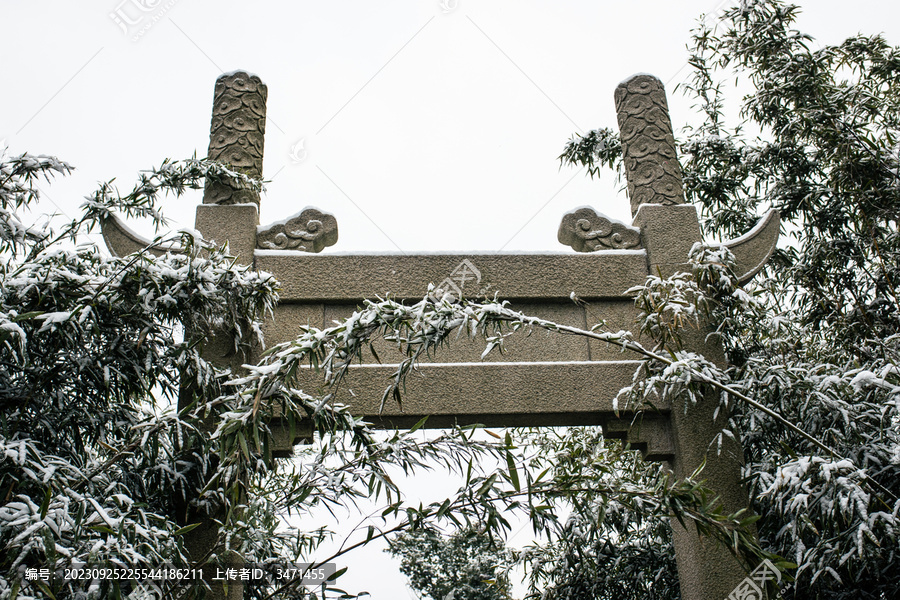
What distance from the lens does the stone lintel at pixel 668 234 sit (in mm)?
4148

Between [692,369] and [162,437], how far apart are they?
2193 mm

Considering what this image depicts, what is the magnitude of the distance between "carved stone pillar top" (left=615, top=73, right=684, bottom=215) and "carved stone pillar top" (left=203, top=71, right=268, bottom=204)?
2242 mm

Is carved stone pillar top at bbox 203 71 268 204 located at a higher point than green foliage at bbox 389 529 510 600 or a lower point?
higher

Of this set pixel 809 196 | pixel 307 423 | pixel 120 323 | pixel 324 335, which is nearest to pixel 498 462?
pixel 324 335

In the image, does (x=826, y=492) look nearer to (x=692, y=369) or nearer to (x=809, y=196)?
(x=692, y=369)

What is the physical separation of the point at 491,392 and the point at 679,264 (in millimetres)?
1329

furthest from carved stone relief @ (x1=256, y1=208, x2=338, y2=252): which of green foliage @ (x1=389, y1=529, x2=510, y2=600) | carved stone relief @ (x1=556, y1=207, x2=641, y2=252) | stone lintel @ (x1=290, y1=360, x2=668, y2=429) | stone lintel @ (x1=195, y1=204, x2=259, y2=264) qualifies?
green foliage @ (x1=389, y1=529, x2=510, y2=600)

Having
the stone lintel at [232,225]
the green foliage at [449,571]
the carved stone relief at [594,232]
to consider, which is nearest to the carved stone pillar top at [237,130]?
the stone lintel at [232,225]

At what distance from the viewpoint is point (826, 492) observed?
2.94 meters

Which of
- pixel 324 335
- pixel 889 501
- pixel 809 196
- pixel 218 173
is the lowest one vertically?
pixel 889 501

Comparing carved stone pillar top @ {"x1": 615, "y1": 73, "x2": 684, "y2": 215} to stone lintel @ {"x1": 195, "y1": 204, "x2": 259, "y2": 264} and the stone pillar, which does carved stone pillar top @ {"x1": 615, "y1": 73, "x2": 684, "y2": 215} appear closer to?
the stone pillar

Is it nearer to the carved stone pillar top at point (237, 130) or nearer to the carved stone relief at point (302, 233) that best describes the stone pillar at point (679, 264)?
the carved stone relief at point (302, 233)

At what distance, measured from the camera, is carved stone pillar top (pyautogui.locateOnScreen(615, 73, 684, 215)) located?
14.4ft

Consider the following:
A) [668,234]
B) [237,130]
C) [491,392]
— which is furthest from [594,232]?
[237,130]
